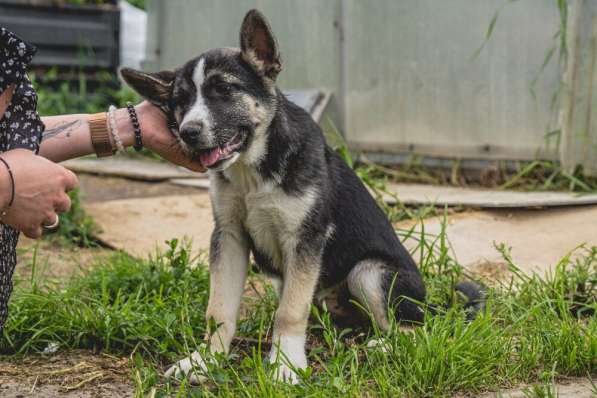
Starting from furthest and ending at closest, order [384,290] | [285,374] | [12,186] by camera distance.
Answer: [384,290] → [285,374] → [12,186]

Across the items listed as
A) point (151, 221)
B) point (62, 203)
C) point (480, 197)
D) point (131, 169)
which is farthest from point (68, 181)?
point (131, 169)

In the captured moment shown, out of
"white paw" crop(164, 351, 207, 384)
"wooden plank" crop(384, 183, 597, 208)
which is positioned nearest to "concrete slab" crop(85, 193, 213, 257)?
"wooden plank" crop(384, 183, 597, 208)

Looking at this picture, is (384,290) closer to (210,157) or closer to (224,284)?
(224,284)

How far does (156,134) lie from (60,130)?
1.27 feet

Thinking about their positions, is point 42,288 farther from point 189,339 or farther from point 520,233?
point 520,233

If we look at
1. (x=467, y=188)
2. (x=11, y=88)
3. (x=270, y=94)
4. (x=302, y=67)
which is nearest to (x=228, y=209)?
(x=270, y=94)

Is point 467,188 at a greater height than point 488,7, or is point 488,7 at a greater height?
point 488,7

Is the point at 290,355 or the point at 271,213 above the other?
the point at 271,213

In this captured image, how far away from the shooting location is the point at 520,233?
505 centimetres

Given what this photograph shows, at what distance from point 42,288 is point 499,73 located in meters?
3.60

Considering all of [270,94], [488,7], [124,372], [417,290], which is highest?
[488,7]

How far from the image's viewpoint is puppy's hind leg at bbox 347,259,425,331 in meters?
3.62

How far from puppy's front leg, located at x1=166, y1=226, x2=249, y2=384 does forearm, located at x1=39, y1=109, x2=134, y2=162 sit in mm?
573

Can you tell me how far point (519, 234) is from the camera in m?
5.04
